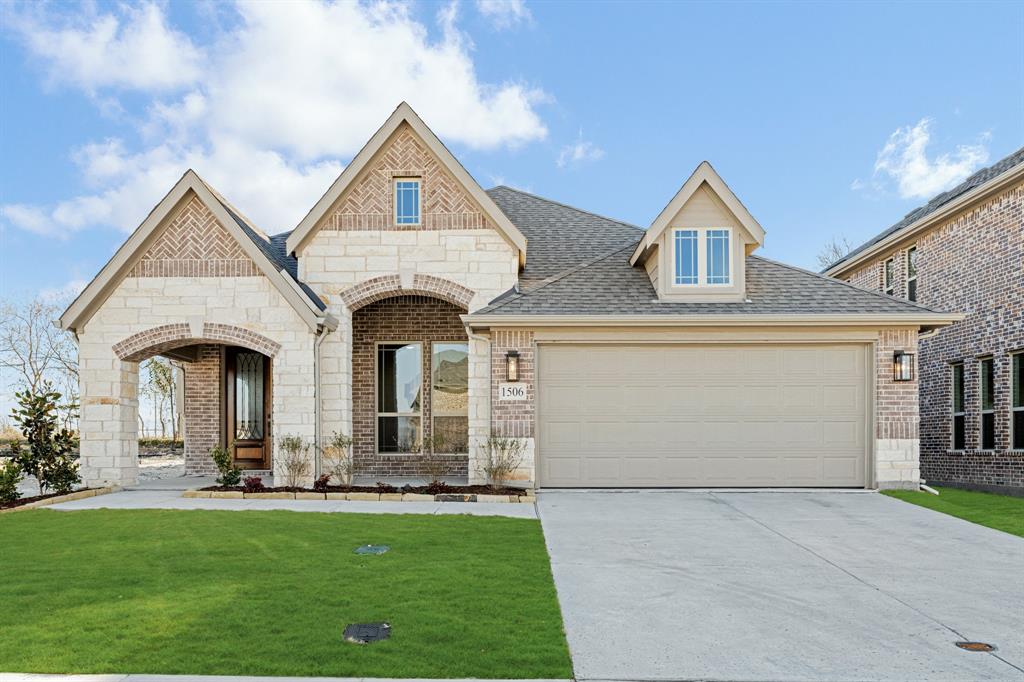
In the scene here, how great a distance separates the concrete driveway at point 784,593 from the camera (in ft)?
14.8

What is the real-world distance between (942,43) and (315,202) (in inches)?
680

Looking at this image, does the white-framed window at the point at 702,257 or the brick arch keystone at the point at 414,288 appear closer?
the white-framed window at the point at 702,257

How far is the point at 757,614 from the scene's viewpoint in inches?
216

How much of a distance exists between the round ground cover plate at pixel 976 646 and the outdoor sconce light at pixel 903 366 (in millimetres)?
8282

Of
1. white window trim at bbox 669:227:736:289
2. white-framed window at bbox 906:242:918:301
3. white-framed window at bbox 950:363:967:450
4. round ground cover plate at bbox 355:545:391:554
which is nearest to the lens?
round ground cover plate at bbox 355:545:391:554

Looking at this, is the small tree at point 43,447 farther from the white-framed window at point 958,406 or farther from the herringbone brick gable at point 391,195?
the white-framed window at point 958,406

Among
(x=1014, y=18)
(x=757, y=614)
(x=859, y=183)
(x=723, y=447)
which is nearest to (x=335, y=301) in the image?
(x=723, y=447)

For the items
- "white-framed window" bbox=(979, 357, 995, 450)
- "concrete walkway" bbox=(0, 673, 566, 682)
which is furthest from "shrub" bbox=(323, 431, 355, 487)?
"white-framed window" bbox=(979, 357, 995, 450)

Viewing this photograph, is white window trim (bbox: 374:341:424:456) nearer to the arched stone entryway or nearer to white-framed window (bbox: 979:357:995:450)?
the arched stone entryway

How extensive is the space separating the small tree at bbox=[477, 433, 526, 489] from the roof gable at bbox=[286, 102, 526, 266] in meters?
3.83

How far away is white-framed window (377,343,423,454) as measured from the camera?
15.1 meters

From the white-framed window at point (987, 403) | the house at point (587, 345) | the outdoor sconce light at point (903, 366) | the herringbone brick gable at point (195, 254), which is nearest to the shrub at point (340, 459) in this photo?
the house at point (587, 345)

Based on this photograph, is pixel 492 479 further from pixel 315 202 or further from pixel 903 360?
pixel 903 360

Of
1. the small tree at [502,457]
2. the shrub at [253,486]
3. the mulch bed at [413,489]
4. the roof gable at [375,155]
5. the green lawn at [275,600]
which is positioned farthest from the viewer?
the roof gable at [375,155]
